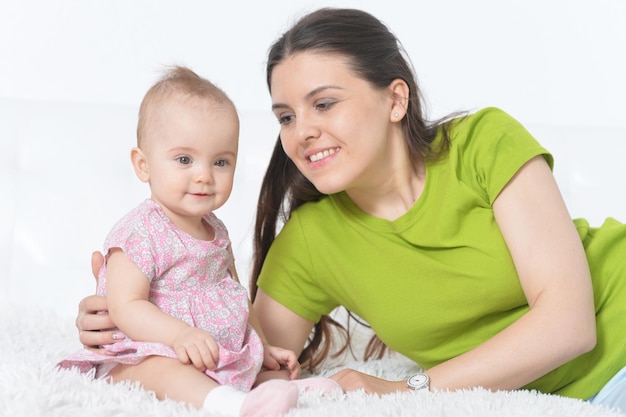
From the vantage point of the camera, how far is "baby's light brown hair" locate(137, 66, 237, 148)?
1802 millimetres

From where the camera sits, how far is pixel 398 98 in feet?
6.93

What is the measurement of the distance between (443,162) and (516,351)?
1.60 feet

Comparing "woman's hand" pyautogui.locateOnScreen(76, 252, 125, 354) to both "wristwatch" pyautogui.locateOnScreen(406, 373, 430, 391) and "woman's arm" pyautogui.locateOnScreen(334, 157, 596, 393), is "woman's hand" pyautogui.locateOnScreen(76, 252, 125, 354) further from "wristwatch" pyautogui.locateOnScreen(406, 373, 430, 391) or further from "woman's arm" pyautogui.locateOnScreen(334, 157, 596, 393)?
"wristwatch" pyautogui.locateOnScreen(406, 373, 430, 391)

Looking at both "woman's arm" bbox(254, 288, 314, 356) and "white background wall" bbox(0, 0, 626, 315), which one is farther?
"white background wall" bbox(0, 0, 626, 315)

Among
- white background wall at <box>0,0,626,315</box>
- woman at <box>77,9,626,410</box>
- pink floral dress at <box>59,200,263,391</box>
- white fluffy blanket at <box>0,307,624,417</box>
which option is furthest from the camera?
white background wall at <box>0,0,626,315</box>

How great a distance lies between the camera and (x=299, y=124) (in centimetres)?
198

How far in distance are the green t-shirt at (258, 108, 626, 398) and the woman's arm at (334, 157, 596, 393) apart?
0.07 m

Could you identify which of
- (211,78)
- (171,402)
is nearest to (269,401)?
(171,402)

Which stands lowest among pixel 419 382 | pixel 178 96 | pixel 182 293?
pixel 419 382

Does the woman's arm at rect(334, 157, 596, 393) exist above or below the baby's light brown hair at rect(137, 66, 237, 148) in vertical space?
below

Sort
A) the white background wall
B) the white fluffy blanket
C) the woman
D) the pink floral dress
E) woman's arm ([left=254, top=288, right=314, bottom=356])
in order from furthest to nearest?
the white background wall → woman's arm ([left=254, top=288, right=314, bottom=356]) → the woman → the pink floral dress → the white fluffy blanket

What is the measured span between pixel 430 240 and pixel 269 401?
665 millimetres

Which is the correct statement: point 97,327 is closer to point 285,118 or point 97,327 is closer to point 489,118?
point 285,118

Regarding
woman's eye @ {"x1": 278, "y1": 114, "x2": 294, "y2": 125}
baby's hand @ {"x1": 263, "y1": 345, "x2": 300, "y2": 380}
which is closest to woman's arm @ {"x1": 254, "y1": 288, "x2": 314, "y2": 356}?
baby's hand @ {"x1": 263, "y1": 345, "x2": 300, "y2": 380}
